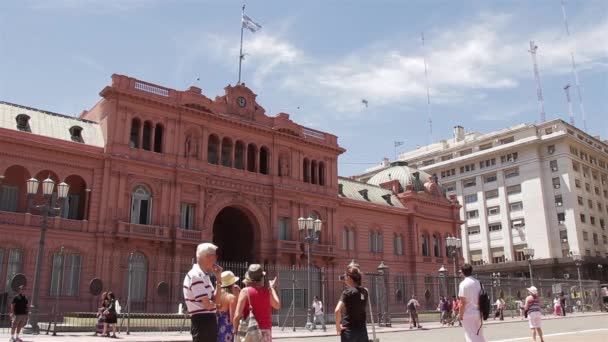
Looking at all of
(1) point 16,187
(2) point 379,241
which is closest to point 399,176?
(2) point 379,241

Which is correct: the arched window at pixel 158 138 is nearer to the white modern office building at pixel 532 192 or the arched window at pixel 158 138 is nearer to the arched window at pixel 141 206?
the arched window at pixel 141 206

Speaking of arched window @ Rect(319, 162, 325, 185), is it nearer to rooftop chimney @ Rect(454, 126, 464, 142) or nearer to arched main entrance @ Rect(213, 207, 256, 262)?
arched main entrance @ Rect(213, 207, 256, 262)

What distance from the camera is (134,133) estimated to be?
35.4 meters

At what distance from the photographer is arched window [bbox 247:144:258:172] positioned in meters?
41.0

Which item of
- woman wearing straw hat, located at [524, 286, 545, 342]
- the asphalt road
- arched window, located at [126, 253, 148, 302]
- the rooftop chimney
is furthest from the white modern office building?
woman wearing straw hat, located at [524, 286, 545, 342]

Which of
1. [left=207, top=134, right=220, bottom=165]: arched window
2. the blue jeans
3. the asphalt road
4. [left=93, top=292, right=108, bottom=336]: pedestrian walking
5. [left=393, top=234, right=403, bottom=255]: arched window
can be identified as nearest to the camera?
the blue jeans

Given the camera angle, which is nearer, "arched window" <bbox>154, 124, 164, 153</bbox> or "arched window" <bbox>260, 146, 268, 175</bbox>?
"arched window" <bbox>154, 124, 164, 153</bbox>

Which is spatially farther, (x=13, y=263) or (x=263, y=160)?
(x=263, y=160)

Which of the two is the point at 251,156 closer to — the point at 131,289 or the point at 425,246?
the point at 131,289

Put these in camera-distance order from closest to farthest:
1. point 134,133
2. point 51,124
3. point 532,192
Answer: point 51,124
point 134,133
point 532,192

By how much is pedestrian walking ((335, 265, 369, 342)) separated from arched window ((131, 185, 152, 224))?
27.7 meters

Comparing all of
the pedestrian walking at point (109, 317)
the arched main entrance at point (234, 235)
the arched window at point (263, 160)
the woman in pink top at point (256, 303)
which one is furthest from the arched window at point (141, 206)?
the woman in pink top at point (256, 303)

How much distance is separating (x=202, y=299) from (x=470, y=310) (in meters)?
5.12

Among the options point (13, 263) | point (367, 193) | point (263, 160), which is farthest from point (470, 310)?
point (367, 193)
